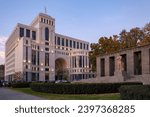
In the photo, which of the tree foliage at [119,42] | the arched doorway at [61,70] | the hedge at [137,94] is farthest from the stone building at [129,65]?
the arched doorway at [61,70]

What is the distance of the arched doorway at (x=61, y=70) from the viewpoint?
125m

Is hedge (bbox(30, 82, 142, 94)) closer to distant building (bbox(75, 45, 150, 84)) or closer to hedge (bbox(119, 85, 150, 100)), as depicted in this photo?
distant building (bbox(75, 45, 150, 84))

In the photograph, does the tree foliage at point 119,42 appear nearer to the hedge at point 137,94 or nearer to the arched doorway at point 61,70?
the hedge at point 137,94

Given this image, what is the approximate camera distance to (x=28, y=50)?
105 meters

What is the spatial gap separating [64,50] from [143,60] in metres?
99.1

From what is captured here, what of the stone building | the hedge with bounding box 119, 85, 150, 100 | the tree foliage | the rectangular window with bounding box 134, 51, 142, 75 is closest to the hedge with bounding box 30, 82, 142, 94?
the stone building

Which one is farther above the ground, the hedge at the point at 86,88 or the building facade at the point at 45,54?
the building facade at the point at 45,54

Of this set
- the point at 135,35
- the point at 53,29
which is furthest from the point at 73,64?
the point at 135,35

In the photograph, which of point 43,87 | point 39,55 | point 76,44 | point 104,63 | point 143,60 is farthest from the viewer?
point 76,44

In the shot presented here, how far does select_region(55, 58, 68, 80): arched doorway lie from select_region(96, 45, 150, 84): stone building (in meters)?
80.2

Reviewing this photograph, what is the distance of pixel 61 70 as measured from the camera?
127625mm

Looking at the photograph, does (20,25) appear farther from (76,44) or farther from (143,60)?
(143,60)

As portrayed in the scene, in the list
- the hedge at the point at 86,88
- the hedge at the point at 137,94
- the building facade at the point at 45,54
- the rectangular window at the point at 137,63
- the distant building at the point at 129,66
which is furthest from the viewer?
the building facade at the point at 45,54

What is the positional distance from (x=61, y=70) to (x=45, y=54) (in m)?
15.9
